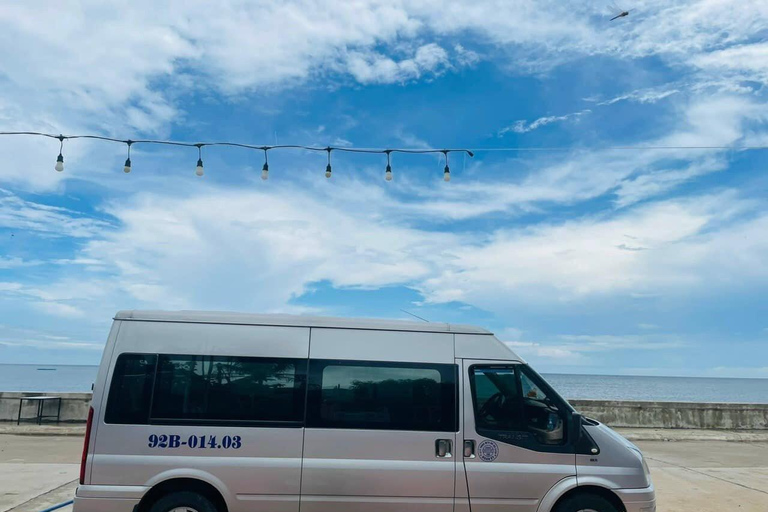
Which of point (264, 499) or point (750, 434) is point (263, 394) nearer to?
point (264, 499)

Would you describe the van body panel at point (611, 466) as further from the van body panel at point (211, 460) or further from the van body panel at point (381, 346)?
the van body panel at point (211, 460)

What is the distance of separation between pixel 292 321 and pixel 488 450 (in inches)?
88.6

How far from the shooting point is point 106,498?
5.55 metres

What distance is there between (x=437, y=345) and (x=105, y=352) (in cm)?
318

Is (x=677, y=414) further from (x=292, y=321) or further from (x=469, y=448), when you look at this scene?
(x=292, y=321)

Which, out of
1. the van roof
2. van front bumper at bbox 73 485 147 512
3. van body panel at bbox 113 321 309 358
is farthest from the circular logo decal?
van front bumper at bbox 73 485 147 512

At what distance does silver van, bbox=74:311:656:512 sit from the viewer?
5672 millimetres

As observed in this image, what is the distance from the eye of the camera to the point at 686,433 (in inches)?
609

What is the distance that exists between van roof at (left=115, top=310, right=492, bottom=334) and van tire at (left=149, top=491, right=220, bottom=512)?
1593 mm

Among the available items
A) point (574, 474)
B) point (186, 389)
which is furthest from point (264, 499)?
point (574, 474)

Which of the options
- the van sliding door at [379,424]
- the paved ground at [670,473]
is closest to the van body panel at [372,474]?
the van sliding door at [379,424]

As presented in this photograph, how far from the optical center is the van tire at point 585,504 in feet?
19.2

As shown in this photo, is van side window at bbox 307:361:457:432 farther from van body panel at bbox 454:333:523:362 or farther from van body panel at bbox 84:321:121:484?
van body panel at bbox 84:321:121:484

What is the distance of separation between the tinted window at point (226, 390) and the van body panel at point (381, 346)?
31 centimetres
